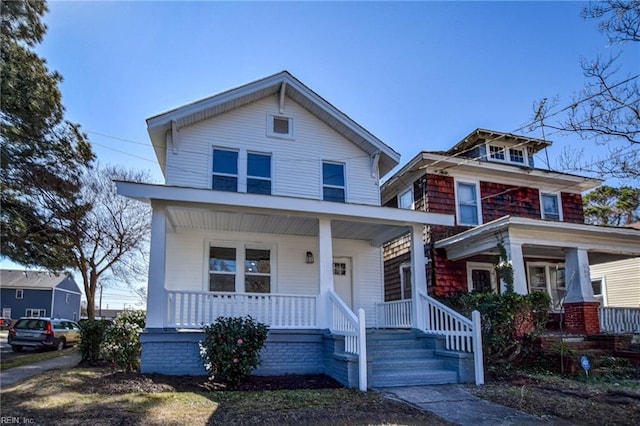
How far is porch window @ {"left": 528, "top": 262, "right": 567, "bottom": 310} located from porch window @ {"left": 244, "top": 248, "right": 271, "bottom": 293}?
9.28 metres

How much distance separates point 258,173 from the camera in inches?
455

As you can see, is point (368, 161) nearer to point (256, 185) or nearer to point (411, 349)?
point (256, 185)

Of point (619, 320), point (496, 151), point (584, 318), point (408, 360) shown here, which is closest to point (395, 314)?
point (408, 360)

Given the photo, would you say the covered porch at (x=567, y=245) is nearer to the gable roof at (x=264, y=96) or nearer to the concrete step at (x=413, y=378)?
the gable roof at (x=264, y=96)

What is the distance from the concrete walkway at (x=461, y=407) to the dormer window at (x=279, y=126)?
7203 millimetres

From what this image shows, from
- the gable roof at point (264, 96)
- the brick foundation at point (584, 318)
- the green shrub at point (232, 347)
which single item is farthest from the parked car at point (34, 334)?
the brick foundation at point (584, 318)

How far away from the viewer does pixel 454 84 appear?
39.6 feet

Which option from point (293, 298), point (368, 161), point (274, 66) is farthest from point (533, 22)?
point (293, 298)

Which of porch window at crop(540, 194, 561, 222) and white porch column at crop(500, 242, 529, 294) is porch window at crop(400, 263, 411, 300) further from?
porch window at crop(540, 194, 561, 222)

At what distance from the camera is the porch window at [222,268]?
439 inches

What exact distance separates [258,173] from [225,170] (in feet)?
2.82

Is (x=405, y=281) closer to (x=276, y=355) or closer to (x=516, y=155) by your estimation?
(x=516, y=155)

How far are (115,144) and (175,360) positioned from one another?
9.87 meters

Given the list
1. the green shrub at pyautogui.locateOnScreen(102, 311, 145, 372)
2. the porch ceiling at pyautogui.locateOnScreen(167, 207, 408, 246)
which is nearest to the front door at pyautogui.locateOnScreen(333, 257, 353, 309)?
the porch ceiling at pyautogui.locateOnScreen(167, 207, 408, 246)
